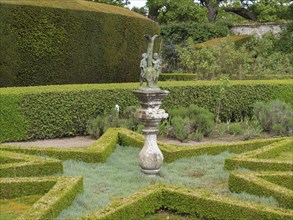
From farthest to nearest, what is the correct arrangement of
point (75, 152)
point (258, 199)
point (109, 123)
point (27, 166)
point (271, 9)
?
point (271, 9) < point (109, 123) < point (75, 152) < point (27, 166) < point (258, 199)

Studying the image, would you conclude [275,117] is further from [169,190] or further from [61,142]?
[169,190]

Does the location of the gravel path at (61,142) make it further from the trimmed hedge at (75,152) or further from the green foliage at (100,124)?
the trimmed hedge at (75,152)

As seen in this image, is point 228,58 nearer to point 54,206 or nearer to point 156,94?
point 156,94

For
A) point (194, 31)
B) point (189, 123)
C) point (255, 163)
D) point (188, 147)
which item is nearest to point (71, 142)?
point (189, 123)

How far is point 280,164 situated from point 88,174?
124 inches

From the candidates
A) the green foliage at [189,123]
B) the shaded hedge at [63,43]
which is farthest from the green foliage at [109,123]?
the shaded hedge at [63,43]

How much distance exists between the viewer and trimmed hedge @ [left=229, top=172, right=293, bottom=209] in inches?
228

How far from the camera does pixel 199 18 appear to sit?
3862 cm

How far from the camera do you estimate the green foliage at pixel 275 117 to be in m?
12.0

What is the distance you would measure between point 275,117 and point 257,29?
20423 millimetres

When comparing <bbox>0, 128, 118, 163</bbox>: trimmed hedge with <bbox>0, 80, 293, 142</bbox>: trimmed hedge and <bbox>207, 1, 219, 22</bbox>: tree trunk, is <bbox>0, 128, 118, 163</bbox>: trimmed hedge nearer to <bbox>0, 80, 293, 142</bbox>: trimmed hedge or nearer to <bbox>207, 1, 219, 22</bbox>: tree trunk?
<bbox>0, 80, 293, 142</bbox>: trimmed hedge

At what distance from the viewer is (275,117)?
1224 cm

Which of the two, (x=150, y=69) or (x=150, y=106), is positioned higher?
(x=150, y=69)

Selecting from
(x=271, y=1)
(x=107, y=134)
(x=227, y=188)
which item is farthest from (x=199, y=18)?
(x=227, y=188)
